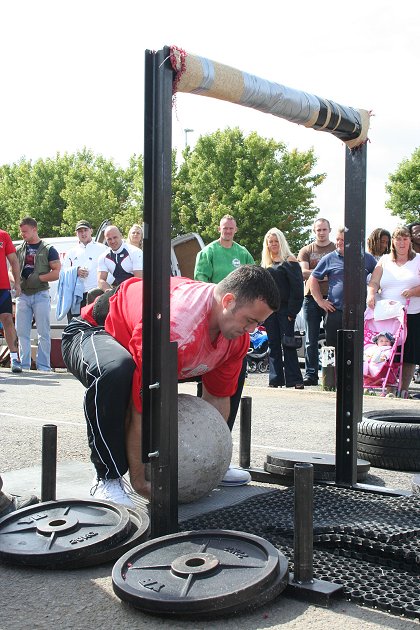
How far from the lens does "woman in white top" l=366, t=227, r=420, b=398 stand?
8.68 m

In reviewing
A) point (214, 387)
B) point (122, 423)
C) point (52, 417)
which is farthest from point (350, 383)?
point (52, 417)

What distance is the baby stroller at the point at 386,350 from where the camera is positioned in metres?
8.84

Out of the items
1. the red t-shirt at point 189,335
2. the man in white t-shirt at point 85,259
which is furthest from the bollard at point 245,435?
the man in white t-shirt at point 85,259

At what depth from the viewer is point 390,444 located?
5.04 metres

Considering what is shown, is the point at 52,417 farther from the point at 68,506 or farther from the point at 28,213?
the point at 28,213

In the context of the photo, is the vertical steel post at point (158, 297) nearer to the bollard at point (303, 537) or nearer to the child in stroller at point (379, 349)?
the bollard at point (303, 537)

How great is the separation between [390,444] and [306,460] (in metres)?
0.76

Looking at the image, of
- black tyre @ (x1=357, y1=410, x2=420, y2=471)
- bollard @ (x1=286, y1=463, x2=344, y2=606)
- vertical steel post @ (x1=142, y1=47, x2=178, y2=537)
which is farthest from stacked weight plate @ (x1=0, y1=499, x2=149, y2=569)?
black tyre @ (x1=357, y1=410, x2=420, y2=471)

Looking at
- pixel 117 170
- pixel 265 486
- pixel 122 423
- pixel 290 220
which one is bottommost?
pixel 265 486

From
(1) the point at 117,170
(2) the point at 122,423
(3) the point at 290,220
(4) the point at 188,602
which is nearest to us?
(4) the point at 188,602

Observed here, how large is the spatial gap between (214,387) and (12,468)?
59.1 inches

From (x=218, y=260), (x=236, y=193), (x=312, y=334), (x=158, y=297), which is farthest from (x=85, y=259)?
(x=236, y=193)

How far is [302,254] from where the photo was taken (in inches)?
421

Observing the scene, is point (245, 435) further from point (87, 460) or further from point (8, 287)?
point (8, 287)
